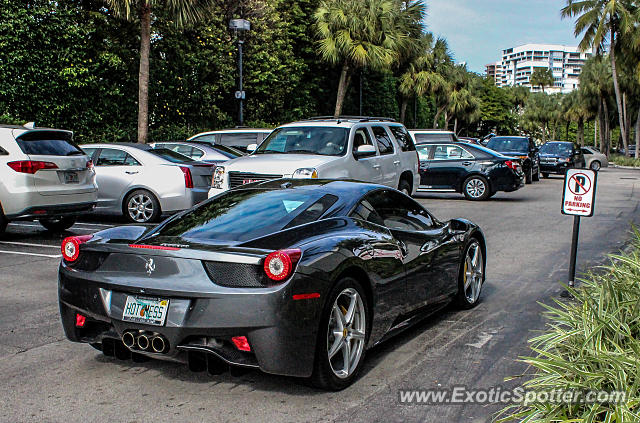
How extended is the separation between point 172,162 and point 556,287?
8.25 metres

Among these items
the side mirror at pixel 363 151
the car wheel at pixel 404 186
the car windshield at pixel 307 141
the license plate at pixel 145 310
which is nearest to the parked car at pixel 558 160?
the car wheel at pixel 404 186

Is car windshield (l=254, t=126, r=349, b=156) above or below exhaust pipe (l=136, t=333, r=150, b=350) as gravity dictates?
above

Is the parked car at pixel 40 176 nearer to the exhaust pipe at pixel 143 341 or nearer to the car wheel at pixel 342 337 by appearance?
the exhaust pipe at pixel 143 341

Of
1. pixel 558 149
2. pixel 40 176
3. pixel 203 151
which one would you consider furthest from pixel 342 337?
pixel 558 149

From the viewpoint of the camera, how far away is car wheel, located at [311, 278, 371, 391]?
4629mm

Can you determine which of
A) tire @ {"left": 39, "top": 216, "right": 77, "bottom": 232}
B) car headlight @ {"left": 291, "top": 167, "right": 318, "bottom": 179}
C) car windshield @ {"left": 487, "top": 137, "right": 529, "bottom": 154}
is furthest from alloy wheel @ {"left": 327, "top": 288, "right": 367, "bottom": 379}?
car windshield @ {"left": 487, "top": 137, "right": 529, "bottom": 154}

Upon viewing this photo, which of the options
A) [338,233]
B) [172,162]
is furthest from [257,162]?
[338,233]

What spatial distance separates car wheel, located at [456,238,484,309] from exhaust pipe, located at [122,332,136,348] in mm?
3474

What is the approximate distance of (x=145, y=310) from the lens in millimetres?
4559

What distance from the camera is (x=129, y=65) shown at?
25984 mm

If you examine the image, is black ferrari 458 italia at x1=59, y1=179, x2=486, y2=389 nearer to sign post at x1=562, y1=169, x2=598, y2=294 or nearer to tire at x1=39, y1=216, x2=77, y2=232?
sign post at x1=562, y1=169, x2=598, y2=294

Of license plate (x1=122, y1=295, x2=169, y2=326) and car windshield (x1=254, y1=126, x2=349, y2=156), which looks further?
car windshield (x1=254, y1=126, x2=349, y2=156)

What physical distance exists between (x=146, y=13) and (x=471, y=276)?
17453mm

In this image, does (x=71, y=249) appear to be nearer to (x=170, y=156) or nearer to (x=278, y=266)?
(x=278, y=266)
